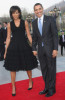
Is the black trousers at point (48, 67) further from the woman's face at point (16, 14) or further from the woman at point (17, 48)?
the woman's face at point (16, 14)

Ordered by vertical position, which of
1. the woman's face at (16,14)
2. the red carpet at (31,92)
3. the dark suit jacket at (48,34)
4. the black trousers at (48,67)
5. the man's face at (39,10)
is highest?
the man's face at (39,10)

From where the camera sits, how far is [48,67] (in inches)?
127

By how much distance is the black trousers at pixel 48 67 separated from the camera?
318 cm

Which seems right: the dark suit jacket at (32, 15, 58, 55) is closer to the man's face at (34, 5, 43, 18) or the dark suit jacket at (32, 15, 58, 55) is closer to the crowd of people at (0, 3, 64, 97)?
the crowd of people at (0, 3, 64, 97)

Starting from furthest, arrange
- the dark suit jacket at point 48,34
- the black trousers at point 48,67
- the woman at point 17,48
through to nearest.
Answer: the woman at point 17,48, the black trousers at point 48,67, the dark suit jacket at point 48,34

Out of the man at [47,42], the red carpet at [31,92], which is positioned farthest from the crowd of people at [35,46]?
the red carpet at [31,92]

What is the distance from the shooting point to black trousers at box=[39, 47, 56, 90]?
3.18 metres

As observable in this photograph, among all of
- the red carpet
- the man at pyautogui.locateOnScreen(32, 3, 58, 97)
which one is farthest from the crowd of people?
the red carpet

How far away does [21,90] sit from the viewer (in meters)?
3.67

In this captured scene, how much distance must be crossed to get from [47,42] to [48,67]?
47cm

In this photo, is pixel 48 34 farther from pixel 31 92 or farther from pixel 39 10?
pixel 31 92

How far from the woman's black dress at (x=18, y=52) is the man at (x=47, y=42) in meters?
0.24

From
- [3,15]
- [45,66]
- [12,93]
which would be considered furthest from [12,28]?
[3,15]

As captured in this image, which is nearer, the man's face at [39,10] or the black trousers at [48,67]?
the man's face at [39,10]
